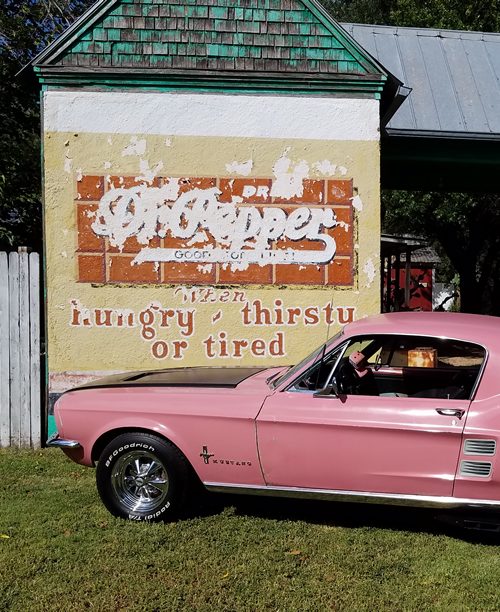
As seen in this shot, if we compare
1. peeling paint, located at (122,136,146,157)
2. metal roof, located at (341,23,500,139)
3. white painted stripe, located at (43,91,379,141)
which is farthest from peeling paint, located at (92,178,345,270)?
metal roof, located at (341,23,500,139)

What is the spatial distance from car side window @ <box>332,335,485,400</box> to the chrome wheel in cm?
144

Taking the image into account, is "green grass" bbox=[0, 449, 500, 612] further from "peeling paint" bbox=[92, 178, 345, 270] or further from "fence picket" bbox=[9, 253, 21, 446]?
"peeling paint" bbox=[92, 178, 345, 270]

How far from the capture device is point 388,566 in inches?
146

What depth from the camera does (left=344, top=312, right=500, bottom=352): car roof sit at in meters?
3.92

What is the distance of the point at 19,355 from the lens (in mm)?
6391

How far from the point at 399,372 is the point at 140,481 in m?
2.32

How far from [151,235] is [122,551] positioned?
353cm

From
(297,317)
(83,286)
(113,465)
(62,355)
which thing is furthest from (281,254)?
(113,465)

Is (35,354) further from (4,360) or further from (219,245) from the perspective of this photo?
(219,245)

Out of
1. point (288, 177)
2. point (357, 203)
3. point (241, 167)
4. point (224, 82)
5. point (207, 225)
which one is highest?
point (224, 82)

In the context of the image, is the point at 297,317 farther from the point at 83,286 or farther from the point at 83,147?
the point at 83,147

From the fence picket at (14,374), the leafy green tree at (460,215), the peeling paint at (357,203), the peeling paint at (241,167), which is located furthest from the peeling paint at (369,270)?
the leafy green tree at (460,215)

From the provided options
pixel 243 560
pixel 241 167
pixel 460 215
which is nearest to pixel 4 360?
pixel 241 167

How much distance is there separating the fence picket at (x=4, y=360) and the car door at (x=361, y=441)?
351 centimetres
